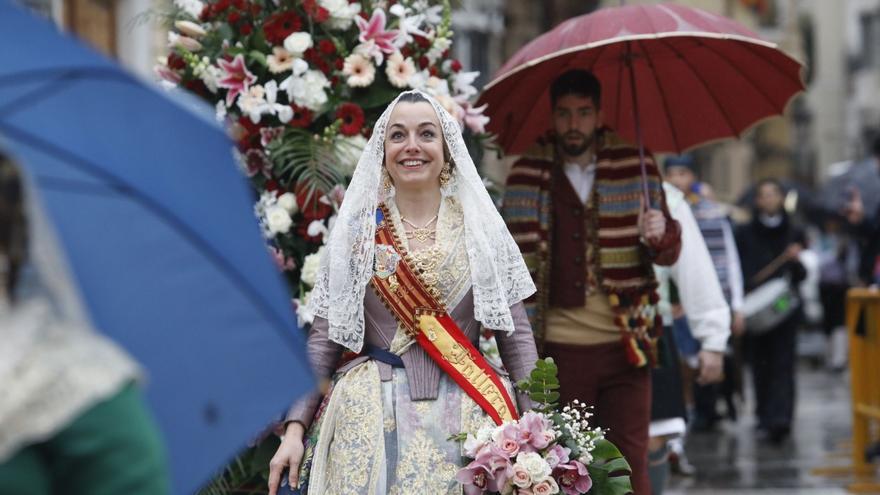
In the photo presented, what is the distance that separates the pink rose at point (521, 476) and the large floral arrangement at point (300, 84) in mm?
1874

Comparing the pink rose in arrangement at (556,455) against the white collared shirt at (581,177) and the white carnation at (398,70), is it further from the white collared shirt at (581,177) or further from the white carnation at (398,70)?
the white carnation at (398,70)

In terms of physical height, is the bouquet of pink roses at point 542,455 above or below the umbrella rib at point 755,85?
below

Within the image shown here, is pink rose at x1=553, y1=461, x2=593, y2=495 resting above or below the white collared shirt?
below

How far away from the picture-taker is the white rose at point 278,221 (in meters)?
6.12

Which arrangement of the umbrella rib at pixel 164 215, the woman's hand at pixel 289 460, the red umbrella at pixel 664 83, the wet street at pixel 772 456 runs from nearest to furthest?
the umbrella rib at pixel 164 215
the woman's hand at pixel 289 460
the red umbrella at pixel 664 83
the wet street at pixel 772 456

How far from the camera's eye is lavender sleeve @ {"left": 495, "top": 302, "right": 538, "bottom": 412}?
4.92 metres

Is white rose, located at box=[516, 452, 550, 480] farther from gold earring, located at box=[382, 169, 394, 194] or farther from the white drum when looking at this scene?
the white drum

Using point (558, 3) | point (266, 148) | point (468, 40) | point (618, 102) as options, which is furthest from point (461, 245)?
point (558, 3)

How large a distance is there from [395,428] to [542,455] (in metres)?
0.47

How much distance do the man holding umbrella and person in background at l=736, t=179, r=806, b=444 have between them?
7.00 metres

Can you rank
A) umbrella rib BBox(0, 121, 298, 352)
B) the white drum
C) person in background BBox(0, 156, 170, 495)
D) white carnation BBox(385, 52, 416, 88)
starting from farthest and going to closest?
the white drum → white carnation BBox(385, 52, 416, 88) → umbrella rib BBox(0, 121, 298, 352) → person in background BBox(0, 156, 170, 495)

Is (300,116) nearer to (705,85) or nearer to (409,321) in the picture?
(409,321)

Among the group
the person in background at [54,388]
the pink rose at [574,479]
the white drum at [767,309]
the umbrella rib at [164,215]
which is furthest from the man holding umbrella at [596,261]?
the white drum at [767,309]

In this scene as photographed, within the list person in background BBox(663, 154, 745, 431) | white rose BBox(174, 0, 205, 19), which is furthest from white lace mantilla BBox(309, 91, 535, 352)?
person in background BBox(663, 154, 745, 431)
